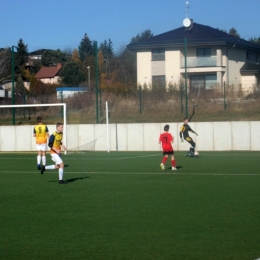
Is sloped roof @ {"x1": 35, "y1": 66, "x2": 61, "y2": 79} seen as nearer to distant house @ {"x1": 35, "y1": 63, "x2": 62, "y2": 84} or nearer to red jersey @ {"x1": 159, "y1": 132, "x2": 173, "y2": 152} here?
distant house @ {"x1": 35, "y1": 63, "x2": 62, "y2": 84}

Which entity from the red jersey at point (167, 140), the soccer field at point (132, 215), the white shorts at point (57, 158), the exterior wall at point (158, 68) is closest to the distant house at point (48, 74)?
the exterior wall at point (158, 68)

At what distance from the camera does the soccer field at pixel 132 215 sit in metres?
8.38

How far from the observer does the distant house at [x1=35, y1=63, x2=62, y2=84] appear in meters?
80.6

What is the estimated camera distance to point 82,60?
158 ft

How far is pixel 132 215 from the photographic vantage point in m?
11.2

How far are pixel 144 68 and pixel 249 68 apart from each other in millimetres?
9436

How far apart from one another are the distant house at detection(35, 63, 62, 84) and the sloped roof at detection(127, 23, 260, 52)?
101ft

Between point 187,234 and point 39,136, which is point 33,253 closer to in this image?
point 187,234

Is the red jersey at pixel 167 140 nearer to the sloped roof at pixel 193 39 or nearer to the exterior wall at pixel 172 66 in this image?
the exterior wall at pixel 172 66

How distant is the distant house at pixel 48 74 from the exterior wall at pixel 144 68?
103 feet

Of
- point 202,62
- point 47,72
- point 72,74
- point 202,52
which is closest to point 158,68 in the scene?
point 202,62

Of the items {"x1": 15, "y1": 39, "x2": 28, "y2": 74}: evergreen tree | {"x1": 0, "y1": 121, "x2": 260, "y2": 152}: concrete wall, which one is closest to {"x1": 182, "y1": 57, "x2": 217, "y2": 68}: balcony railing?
{"x1": 15, "y1": 39, "x2": 28, "y2": 74}: evergreen tree

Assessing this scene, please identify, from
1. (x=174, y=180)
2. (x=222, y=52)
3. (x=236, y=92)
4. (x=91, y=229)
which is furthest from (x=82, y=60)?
(x=91, y=229)

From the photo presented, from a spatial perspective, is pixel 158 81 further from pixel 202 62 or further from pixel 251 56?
pixel 251 56
